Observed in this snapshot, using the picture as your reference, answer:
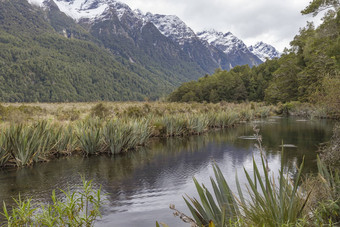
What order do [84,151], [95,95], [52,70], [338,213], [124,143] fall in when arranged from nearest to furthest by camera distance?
[338,213] < [84,151] < [124,143] < [52,70] < [95,95]

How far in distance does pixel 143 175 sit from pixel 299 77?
36248mm

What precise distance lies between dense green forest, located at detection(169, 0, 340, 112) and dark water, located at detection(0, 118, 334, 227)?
4623mm

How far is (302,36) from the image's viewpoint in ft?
148

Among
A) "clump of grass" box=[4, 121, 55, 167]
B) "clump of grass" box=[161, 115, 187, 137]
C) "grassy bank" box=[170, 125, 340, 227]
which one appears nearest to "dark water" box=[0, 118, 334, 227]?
"clump of grass" box=[4, 121, 55, 167]

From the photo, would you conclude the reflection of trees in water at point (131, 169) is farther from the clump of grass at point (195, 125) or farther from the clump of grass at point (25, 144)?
the clump of grass at point (195, 125)

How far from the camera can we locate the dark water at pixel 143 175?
17.9ft

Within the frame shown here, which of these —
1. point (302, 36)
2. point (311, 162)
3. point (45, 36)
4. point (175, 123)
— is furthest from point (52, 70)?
point (311, 162)

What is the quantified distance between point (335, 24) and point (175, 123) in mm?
12212

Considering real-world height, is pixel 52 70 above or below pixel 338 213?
above

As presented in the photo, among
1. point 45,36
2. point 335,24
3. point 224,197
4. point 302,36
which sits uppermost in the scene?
point 45,36

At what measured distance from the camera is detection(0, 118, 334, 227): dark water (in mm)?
5457

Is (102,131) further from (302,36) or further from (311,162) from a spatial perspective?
(302,36)

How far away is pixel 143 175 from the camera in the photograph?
8023 mm

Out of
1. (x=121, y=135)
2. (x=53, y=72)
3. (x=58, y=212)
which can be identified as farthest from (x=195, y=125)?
(x=53, y=72)
